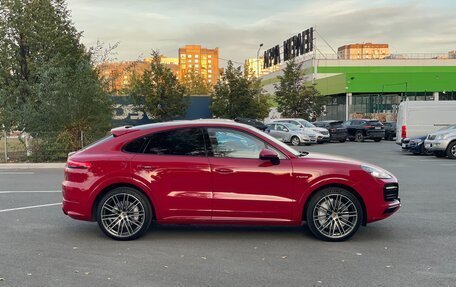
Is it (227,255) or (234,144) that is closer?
(227,255)

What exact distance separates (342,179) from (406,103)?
63.0 feet

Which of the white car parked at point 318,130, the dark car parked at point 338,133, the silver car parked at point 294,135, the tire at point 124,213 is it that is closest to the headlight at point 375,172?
→ the tire at point 124,213

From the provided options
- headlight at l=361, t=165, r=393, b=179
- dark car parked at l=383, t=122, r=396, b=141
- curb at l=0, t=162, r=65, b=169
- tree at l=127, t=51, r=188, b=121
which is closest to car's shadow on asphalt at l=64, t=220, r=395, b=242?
headlight at l=361, t=165, r=393, b=179

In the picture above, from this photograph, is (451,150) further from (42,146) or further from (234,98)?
(234,98)

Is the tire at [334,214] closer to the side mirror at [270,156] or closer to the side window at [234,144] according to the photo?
the side mirror at [270,156]

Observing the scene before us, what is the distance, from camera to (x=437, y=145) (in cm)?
1831

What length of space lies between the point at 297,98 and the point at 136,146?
131 feet

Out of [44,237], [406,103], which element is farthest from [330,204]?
[406,103]

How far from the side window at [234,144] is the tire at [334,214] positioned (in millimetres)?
990

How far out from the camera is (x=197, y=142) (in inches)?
244

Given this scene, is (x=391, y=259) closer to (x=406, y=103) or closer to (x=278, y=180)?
(x=278, y=180)

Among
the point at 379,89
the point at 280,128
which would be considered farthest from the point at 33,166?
the point at 379,89

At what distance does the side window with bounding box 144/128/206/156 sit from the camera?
20.2 feet

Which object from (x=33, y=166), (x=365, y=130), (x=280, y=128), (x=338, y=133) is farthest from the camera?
(x=365, y=130)
